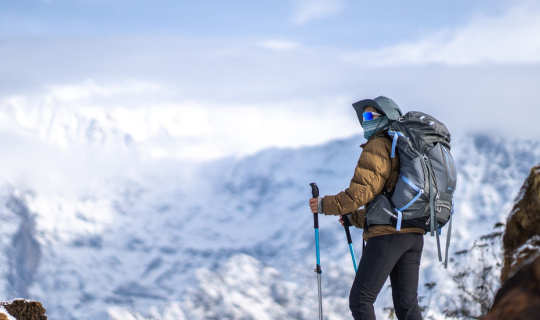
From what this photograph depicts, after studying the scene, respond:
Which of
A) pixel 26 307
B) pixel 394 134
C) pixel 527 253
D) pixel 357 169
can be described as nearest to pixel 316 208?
pixel 357 169

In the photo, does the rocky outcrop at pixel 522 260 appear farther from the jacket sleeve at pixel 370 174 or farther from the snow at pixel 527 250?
the jacket sleeve at pixel 370 174

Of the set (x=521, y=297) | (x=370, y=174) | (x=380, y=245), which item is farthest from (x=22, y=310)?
(x=521, y=297)

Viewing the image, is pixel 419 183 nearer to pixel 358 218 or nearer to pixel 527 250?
pixel 358 218

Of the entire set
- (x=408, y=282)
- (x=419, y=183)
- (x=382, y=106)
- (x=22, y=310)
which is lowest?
(x=22, y=310)

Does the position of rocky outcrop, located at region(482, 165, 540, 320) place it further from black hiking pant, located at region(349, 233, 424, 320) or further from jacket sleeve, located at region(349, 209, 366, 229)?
jacket sleeve, located at region(349, 209, 366, 229)

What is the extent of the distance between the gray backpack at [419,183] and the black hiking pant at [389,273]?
0.54ft

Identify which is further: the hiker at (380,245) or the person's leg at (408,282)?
the person's leg at (408,282)

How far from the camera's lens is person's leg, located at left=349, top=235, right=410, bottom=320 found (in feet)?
15.5

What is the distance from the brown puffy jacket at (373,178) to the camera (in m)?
4.80

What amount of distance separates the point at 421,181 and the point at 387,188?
35cm

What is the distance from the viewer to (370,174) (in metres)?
4.80

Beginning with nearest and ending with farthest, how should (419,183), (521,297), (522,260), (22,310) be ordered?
1. (521,297)
2. (522,260)
3. (419,183)
4. (22,310)

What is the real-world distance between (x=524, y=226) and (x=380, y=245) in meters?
1.25

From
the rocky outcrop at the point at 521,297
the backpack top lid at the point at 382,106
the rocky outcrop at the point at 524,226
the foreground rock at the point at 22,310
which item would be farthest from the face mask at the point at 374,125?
the foreground rock at the point at 22,310
